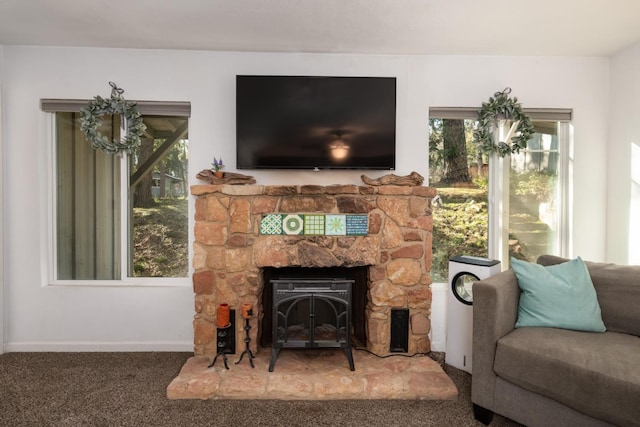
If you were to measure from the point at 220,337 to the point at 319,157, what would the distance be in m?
1.48

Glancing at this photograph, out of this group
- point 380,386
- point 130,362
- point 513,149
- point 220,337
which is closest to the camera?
point 380,386

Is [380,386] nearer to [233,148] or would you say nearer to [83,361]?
[233,148]

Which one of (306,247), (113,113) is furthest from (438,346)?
(113,113)

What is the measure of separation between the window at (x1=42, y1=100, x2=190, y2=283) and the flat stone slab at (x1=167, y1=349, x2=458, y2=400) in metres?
0.97

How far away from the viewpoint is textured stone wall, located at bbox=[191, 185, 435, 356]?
232cm

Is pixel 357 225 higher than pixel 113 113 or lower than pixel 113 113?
lower

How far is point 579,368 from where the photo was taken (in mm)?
1445

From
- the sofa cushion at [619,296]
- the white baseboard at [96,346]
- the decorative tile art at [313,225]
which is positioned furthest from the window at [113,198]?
the sofa cushion at [619,296]

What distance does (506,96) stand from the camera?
8.59ft

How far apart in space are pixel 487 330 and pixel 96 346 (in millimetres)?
2844

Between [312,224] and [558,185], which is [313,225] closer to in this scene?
[312,224]

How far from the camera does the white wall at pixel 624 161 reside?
248 cm

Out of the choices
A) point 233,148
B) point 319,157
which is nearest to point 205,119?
point 233,148

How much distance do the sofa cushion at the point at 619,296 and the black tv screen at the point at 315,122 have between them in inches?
58.4
